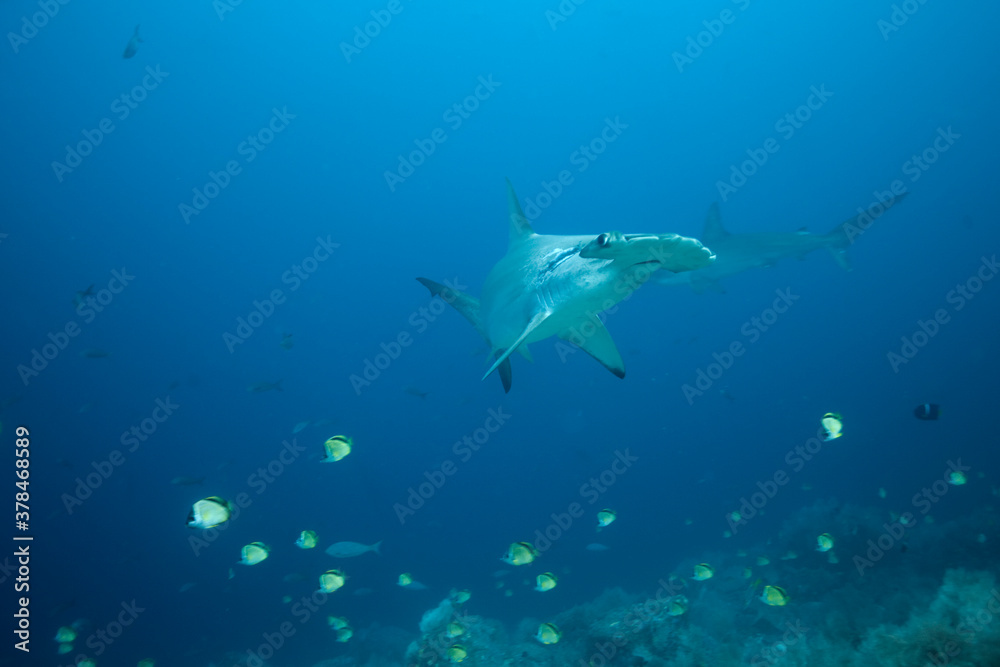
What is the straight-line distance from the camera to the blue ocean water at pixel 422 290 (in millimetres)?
30953

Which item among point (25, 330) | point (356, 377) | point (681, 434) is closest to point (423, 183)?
point (356, 377)

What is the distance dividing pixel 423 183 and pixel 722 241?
49.7 metres

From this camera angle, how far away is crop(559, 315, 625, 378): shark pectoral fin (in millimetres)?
4340

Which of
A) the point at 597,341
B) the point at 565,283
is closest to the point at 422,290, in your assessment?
the point at 597,341

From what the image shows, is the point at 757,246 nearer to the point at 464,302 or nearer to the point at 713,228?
the point at 713,228

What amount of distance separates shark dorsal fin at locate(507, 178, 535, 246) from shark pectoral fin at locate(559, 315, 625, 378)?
1.75 metres

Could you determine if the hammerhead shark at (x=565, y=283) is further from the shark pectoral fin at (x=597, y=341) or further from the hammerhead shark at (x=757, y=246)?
the hammerhead shark at (x=757, y=246)

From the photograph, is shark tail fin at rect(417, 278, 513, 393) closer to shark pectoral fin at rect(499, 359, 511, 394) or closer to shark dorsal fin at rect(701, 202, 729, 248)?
shark pectoral fin at rect(499, 359, 511, 394)

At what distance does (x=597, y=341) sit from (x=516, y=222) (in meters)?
2.30

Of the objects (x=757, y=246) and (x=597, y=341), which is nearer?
(x=597, y=341)

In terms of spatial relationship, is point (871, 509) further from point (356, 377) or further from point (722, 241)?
point (356, 377)

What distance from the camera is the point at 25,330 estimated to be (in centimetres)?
5241

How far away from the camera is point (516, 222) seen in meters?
6.02

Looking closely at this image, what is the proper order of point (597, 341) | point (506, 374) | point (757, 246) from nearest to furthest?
point (597, 341) → point (506, 374) → point (757, 246)
